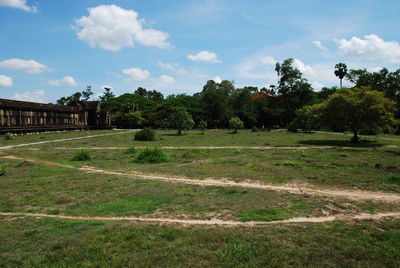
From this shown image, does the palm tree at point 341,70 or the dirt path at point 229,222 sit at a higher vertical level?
the palm tree at point 341,70

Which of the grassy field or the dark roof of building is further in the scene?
the dark roof of building

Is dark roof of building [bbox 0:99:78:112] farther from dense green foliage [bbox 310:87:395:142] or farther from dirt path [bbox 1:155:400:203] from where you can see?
dense green foliage [bbox 310:87:395:142]

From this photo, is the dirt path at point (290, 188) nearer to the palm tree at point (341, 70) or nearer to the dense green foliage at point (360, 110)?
the dense green foliage at point (360, 110)

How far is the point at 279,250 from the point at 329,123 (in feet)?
114

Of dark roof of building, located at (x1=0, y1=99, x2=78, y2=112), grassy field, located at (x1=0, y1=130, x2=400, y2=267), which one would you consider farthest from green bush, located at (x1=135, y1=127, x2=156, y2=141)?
dark roof of building, located at (x1=0, y1=99, x2=78, y2=112)

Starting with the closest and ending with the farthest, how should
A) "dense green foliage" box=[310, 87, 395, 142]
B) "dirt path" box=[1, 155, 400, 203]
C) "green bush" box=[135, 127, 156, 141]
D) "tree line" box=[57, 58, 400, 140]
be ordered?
"dirt path" box=[1, 155, 400, 203] < "dense green foliage" box=[310, 87, 395, 142] < "green bush" box=[135, 127, 156, 141] < "tree line" box=[57, 58, 400, 140]

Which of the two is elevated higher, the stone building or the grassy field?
the stone building

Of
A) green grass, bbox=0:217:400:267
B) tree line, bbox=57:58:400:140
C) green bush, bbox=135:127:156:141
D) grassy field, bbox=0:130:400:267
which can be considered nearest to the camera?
green grass, bbox=0:217:400:267

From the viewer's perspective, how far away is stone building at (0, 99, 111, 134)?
49312 millimetres

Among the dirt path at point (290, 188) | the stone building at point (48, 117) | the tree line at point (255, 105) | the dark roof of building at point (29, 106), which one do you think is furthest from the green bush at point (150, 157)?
the dark roof of building at point (29, 106)

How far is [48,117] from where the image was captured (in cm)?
6034

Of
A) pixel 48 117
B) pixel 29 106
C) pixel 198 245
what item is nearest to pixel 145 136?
pixel 29 106

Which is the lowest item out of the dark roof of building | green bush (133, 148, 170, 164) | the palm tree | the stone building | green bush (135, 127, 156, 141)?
green bush (133, 148, 170, 164)

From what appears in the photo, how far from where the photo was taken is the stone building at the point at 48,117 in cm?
4931
